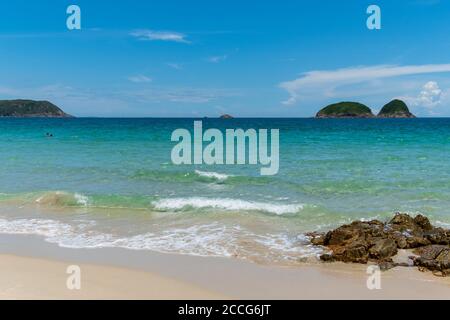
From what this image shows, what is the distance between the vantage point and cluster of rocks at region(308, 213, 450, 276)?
34.5 feet

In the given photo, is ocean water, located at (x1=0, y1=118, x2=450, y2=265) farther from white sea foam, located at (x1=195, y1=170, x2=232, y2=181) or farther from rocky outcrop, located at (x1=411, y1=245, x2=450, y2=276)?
rocky outcrop, located at (x1=411, y1=245, x2=450, y2=276)

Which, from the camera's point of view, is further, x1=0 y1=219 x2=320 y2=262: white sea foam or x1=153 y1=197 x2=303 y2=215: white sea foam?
x1=153 y1=197 x2=303 y2=215: white sea foam

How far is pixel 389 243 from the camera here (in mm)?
11359

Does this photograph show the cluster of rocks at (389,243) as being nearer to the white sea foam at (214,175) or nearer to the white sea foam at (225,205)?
the white sea foam at (225,205)

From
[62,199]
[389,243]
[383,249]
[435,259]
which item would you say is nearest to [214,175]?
[62,199]

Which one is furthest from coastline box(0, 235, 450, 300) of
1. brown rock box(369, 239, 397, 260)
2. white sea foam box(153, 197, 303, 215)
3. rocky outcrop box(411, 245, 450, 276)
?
white sea foam box(153, 197, 303, 215)

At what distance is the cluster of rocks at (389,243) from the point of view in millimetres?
10502

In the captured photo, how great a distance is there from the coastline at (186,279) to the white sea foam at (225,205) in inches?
241

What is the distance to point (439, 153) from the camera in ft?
123

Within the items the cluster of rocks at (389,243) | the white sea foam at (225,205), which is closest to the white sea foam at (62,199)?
the white sea foam at (225,205)

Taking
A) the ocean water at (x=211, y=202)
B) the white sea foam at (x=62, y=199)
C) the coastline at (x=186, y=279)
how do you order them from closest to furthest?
the coastline at (x=186, y=279) < the ocean water at (x=211, y=202) < the white sea foam at (x=62, y=199)

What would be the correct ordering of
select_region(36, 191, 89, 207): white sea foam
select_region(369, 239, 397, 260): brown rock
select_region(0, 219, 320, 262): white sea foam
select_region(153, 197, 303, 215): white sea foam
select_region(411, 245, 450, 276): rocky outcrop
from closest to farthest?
select_region(411, 245, 450, 276): rocky outcrop
select_region(369, 239, 397, 260): brown rock
select_region(0, 219, 320, 262): white sea foam
select_region(153, 197, 303, 215): white sea foam
select_region(36, 191, 89, 207): white sea foam

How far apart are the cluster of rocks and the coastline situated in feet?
1.05
